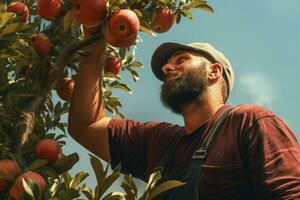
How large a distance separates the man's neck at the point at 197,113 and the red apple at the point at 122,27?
566 millimetres

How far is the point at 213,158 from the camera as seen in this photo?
8.97ft

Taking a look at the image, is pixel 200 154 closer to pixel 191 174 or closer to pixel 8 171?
pixel 191 174

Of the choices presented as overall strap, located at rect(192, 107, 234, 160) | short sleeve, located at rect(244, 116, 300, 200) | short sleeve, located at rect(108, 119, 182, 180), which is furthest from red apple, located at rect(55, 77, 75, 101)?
short sleeve, located at rect(244, 116, 300, 200)

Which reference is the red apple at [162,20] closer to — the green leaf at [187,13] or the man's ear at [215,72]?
the green leaf at [187,13]

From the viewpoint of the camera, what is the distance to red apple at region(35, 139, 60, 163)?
2881mm

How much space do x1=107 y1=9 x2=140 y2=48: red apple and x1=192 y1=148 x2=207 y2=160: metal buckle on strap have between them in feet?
2.19

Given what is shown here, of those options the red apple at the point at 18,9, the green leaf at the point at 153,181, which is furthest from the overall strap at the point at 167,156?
the red apple at the point at 18,9

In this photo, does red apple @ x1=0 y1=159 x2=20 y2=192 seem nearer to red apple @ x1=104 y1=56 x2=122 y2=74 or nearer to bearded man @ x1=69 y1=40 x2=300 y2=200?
bearded man @ x1=69 y1=40 x2=300 y2=200

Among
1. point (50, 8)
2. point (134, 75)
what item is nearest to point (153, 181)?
point (50, 8)

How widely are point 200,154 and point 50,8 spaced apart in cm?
112

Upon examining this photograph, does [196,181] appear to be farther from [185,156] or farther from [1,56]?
[1,56]

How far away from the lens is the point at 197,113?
332 cm

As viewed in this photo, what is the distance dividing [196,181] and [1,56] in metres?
1.25

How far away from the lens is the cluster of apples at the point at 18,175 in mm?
2557
